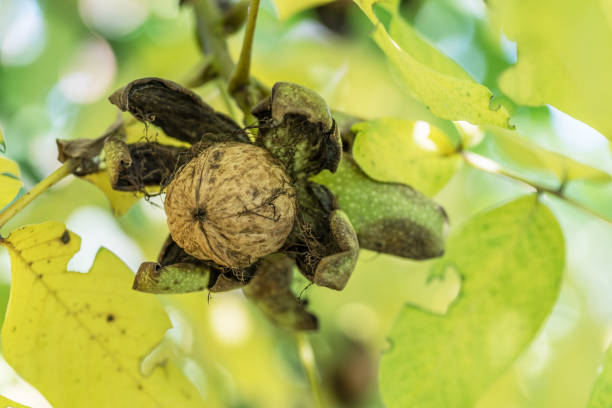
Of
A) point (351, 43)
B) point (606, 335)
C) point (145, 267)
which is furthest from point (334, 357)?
point (145, 267)

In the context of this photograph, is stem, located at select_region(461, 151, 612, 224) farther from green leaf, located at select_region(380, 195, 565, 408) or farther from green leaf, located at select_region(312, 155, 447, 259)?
green leaf, located at select_region(312, 155, 447, 259)

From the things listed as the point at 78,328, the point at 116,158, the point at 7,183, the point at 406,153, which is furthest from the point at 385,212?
the point at 7,183

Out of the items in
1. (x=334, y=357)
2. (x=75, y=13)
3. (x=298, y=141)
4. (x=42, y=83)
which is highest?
(x=298, y=141)

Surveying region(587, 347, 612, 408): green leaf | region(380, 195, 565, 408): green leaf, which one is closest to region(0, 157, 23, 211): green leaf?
region(380, 195, 565, 408): green leaf

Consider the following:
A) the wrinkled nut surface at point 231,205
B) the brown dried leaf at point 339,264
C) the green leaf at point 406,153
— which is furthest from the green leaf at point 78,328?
the green leaf at point 406,153

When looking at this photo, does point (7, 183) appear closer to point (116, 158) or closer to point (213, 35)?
point (116, 158)

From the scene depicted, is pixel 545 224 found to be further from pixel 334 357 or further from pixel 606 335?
pixel 334 357
